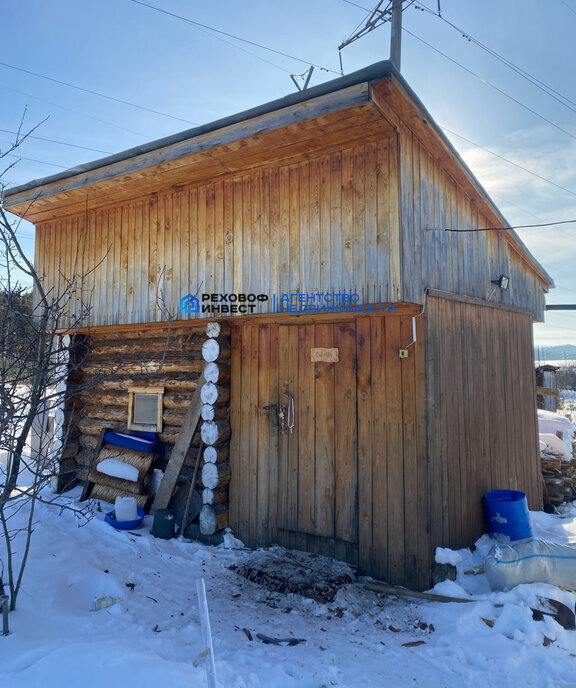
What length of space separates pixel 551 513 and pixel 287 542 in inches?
196

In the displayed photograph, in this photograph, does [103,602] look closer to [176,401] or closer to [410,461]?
[410,461]

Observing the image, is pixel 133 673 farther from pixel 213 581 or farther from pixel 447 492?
pixel 447 492

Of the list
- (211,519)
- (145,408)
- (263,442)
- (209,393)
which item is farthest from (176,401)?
(211,519)

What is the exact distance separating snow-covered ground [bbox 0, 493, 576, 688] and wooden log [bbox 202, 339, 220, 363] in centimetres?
247

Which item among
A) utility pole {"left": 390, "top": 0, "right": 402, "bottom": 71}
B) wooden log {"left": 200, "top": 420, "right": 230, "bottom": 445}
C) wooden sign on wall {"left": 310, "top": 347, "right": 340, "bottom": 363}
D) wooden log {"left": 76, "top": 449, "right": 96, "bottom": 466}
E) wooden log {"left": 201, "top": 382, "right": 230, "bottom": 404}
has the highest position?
utility pole {"left": 390, "top": 0, "right": 402, "bottom": 71}

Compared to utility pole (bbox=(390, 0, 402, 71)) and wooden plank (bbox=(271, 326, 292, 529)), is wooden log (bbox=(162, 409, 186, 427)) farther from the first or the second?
utility pole (bbox=(390, 0, 402, 71))

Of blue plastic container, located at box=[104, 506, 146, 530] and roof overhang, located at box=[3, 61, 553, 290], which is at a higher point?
roof overhang, located at box=[3, 61, 553, 290]

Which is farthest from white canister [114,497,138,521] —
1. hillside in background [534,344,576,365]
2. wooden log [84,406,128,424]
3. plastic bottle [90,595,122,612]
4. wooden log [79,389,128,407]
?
hillside in background [534,344,576,365]

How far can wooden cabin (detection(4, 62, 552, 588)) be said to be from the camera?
15.2 feet

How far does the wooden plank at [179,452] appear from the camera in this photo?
6.30 metres

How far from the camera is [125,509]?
6078mm

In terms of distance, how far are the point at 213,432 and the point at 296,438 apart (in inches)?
44.4

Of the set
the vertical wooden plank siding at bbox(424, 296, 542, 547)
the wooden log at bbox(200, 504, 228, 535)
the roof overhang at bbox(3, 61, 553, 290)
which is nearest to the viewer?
the roof overhang at bbox(3, 61, 553, 290)

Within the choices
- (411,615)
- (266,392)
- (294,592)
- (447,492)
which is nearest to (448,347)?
(447,492)
